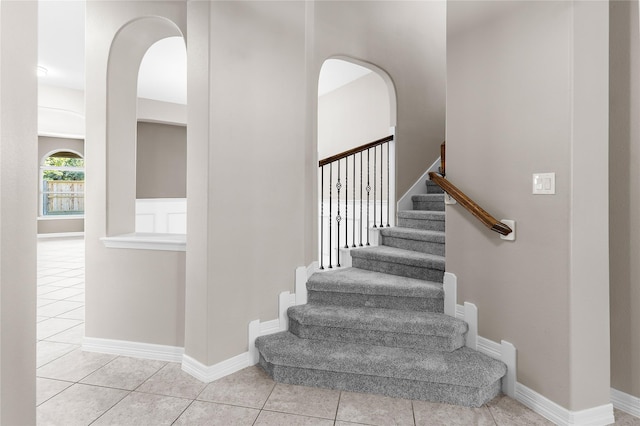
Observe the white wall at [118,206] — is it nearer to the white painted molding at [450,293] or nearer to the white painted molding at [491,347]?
the white painted molding at [450,293]

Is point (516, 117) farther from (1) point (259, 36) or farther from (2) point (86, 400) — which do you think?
(2) point (86, 400)

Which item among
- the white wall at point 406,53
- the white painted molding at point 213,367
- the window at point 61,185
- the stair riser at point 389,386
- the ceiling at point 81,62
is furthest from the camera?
the window at point 61,185

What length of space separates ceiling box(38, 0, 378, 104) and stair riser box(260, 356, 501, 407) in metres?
4.19

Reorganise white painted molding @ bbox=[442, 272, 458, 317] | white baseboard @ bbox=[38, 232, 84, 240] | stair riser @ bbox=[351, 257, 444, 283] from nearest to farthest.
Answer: white painted molding @ bbox=[442, 272, 458, 317]
stair riser @ bbox=[351, 257, 444, 283]
white baseboard @ bbox=[38, 232, 84, 240]

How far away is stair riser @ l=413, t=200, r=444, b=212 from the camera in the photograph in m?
3.92

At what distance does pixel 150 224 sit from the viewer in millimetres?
7082

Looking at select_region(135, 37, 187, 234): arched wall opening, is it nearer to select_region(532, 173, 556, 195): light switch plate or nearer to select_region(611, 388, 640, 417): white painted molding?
select_region(532, 173, 556, 195): light switch plate

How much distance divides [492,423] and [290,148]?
7.41ft

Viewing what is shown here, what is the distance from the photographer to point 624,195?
78.4 inches

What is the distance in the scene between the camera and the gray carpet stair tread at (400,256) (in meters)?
2.93

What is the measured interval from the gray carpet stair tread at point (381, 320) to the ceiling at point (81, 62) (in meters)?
3.70

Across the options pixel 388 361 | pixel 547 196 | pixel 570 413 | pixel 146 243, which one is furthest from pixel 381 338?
pixel 146 243

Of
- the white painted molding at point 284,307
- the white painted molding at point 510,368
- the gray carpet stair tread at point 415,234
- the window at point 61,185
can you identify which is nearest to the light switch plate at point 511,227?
the white painted molding at point 510,368

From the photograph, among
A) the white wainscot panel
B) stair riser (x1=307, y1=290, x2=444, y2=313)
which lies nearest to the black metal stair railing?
stair riser (x1=307, y1=290, x2=444, y2=313)
